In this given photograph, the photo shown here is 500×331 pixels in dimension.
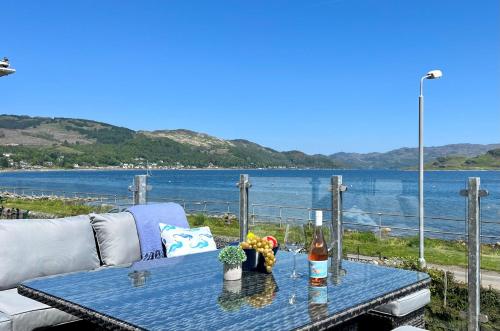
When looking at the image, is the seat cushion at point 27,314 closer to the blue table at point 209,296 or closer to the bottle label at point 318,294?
the blue table at point 209,296

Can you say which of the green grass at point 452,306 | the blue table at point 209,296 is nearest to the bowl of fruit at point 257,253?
the blue table at point 209,296

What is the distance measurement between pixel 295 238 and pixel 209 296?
0.62m

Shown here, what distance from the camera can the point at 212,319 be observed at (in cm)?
158

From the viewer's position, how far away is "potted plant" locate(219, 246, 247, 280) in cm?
217

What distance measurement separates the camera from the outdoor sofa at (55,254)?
2.67 m

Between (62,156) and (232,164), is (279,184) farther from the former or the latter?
(232,164)

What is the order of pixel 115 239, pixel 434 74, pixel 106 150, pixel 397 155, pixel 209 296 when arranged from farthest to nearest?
pixel 397 155
pixel 106 150
pixel 434 74
pixel 115 239
pixel 209 296

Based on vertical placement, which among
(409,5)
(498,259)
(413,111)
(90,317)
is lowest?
(498,259)

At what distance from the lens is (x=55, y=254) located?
10.4 ft

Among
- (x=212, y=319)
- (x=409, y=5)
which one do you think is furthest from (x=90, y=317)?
(x=409, y=5)

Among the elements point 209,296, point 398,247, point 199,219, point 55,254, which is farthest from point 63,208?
point 209,296

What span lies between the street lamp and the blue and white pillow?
220 centimetres

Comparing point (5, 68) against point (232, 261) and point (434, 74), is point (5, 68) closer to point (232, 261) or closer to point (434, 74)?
point (232, 261)

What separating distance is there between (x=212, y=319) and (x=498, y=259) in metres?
3.41
